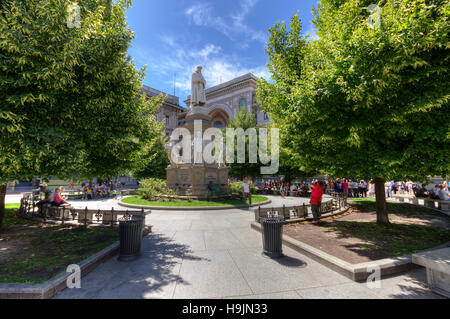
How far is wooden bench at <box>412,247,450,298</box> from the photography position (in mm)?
3412

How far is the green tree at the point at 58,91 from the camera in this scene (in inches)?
166

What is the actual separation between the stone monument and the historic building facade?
28840mm

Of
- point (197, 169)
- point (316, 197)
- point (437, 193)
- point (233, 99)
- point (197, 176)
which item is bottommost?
point (437, 193)

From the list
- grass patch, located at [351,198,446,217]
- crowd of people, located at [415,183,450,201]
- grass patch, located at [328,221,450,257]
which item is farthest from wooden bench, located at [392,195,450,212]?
grass patch, located at [328,221,450,257]

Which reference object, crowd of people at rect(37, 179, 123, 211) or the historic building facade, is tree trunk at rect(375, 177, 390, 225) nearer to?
crowd of people at rect(37, 179, 123, 211)

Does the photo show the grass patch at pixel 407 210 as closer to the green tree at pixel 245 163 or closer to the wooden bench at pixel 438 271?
the wooden bench at pixel 438 271

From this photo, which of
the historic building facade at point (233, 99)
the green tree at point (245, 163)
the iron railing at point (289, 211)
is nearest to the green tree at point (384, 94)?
the iron railing at point (289, 211)

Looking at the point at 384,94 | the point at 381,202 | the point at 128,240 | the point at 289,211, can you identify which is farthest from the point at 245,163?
the point at 128,240

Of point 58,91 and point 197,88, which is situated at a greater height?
point 197,88

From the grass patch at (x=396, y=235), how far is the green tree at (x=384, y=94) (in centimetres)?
199

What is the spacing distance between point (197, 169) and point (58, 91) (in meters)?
9.83

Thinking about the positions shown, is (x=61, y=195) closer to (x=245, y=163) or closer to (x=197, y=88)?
(x=197, y=88)

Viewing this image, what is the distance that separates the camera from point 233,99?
157 ft

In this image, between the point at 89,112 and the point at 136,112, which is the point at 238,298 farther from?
the point at 136,112
